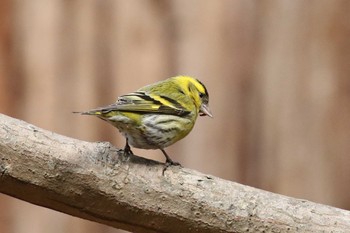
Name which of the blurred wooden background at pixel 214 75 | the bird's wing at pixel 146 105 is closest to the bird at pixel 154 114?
the bird's wing at pixel 146 105

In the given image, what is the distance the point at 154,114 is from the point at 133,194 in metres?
0.26

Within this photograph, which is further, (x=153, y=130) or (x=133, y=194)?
(x=153, y=130)

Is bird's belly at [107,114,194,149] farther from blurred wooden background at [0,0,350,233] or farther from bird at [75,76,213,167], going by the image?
blurred wooden background at [0,0,350,233]

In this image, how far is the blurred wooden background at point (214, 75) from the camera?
2.25 meters

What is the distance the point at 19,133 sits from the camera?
148 cm

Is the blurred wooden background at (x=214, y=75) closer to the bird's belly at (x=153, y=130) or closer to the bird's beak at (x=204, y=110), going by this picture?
the bird's beak at (x=204, y=110)

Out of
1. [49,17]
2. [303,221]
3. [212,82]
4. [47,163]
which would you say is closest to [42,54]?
[49,17]

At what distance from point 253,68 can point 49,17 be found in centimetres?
67

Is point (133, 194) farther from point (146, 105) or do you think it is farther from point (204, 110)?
point (204, 110)

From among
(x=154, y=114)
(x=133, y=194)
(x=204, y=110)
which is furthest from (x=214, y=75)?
(x=133, y=194)

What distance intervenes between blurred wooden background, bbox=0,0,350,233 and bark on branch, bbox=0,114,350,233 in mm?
709

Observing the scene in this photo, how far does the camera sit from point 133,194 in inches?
58.9

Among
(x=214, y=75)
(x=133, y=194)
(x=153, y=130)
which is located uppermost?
(x=214, y=75)

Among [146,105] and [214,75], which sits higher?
[214,75]
